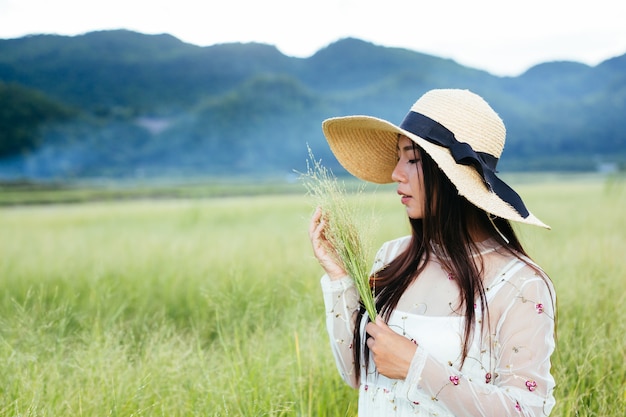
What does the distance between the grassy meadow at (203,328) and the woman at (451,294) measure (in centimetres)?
19

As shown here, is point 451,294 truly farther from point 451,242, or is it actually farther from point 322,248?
point 322,248

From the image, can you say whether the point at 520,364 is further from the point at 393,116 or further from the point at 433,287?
the point at 393,116

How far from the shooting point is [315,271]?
424cm

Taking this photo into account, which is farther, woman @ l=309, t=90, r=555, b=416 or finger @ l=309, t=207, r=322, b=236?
finger @ l=309, t=207, r=322, b=236

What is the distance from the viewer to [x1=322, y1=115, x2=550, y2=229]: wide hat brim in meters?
1.40

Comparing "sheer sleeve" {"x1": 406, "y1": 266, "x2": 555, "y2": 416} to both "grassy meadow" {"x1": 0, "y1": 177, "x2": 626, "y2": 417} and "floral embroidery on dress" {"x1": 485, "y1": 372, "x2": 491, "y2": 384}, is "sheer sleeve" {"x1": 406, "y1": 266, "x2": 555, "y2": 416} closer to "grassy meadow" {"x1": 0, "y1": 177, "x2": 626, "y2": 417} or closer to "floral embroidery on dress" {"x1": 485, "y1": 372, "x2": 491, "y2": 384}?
"floral embroidery on dress" {"x1": 485, "y1": 372, "x2": 491, "y2": 384}

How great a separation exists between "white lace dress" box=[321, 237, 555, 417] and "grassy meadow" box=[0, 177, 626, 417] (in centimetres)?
25

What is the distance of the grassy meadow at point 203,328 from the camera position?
2152 millimetres

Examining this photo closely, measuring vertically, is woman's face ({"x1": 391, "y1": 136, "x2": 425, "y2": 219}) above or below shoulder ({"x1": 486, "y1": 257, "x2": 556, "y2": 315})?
above

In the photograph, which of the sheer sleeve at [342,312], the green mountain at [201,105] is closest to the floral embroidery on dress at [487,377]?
the sheer sleeve at [342,312]

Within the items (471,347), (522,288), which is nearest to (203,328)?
(471,347)

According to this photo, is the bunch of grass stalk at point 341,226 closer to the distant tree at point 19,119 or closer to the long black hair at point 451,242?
the long black hair at point 451,242

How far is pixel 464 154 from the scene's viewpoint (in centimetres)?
142

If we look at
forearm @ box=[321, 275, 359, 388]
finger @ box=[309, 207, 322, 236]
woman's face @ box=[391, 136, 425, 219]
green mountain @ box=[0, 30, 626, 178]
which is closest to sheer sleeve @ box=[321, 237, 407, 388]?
forearm @ box=[321, 275, 359, 388]
